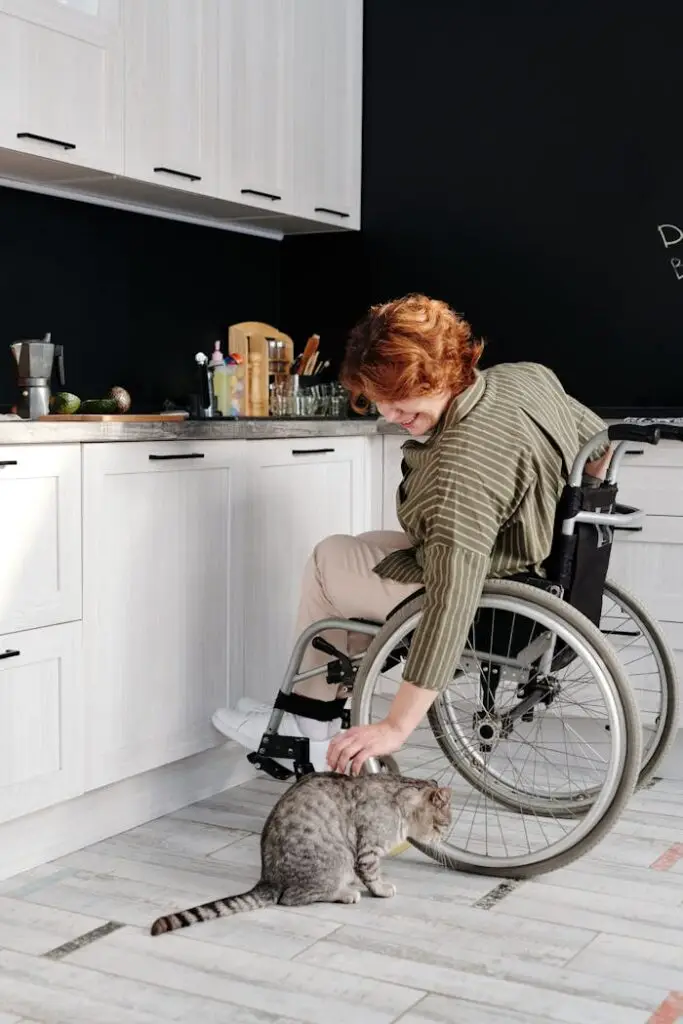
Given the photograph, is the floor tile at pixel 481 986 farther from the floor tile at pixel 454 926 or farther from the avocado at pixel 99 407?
the avocado at pixel 99 407

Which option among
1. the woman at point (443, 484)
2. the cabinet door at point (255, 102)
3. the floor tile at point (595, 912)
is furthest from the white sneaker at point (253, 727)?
the cabinet door at point (255, 102)

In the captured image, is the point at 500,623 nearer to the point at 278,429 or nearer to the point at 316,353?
the point at 278,429

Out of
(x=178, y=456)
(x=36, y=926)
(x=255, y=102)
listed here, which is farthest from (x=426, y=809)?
(x=255, y=102)

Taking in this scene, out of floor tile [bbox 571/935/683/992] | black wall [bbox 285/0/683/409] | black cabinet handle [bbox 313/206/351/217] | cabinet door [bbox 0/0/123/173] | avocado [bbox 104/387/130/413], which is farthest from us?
black cabinet handle [bbox 313/206/351/217]

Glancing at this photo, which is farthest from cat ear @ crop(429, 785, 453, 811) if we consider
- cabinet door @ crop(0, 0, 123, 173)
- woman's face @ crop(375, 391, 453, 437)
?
cabinet door @ crop(0, 0, 123, 173)

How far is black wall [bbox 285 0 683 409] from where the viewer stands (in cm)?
392

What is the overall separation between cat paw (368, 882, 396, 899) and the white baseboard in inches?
27.6

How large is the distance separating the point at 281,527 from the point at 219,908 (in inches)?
47.2

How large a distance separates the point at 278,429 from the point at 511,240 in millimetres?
1214

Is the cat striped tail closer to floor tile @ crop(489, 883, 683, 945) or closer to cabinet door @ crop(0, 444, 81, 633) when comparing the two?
floor tile @ crop(489, 883, 683, 945)

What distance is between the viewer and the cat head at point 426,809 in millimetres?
2547

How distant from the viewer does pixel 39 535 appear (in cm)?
266

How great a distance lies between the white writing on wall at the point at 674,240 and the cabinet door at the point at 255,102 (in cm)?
111

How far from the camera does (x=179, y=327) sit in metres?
4.05
